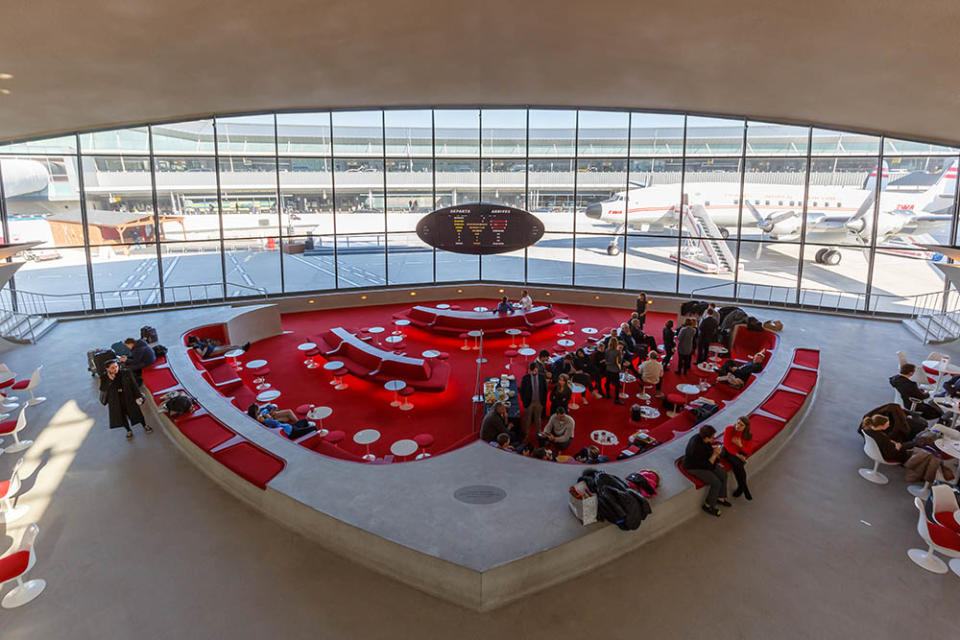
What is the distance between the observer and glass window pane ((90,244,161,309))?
32.7 meters

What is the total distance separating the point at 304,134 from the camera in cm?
1739

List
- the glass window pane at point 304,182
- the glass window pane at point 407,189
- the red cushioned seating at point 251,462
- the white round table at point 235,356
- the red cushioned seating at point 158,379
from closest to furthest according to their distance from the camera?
the red cushioned seating at point 251,462 < the red cushioned seating at point 158,379 < the white round table at point 235,356 < the glass window pane at point 304,182 < the glass window pane at point 407,189

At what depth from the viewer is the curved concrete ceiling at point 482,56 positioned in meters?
6.81

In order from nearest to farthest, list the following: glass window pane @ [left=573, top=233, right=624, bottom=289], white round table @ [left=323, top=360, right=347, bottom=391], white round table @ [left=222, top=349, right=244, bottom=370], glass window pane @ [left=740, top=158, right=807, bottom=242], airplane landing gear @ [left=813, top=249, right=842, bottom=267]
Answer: white round table @ [left=323, top=360, right=347, bottom=391] → white round table @ [left=222, top=349, right=244, bottom=370] → glass window pane @ [left=740, top=158, right=807, bottom=242] → airplane landing gear @ [left=813, top=249, right=842, bottom=267] → glass window pane @ [left=573, top=233, right=624, bottom=289]

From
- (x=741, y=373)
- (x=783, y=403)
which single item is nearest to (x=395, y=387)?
(x=783, y=403)

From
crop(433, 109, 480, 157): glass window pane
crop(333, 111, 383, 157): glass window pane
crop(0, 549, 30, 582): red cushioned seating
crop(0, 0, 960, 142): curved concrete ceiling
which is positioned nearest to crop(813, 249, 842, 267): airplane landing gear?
crop(0, 0, 960, 142): curved concrete ceiling

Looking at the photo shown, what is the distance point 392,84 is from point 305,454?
1023 centimetres

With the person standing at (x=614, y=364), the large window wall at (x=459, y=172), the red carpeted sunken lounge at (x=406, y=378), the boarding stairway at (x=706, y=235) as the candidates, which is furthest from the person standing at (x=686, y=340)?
the boarding stairway at (x=706, y=235)

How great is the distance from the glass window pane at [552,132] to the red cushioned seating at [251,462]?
14399mm

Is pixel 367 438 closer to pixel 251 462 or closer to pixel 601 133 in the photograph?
pixel 251 462

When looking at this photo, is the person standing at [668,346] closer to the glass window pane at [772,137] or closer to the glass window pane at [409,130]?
the glass window pane at [772,137]

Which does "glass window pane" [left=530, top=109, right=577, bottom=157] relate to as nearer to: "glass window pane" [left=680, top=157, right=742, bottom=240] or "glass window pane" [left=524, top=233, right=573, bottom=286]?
"glass window pane" [left=680, top=157, right=742, bottom=240]

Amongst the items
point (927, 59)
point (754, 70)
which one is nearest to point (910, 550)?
point (927, 59)

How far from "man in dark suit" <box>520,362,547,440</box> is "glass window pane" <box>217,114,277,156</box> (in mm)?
12939
